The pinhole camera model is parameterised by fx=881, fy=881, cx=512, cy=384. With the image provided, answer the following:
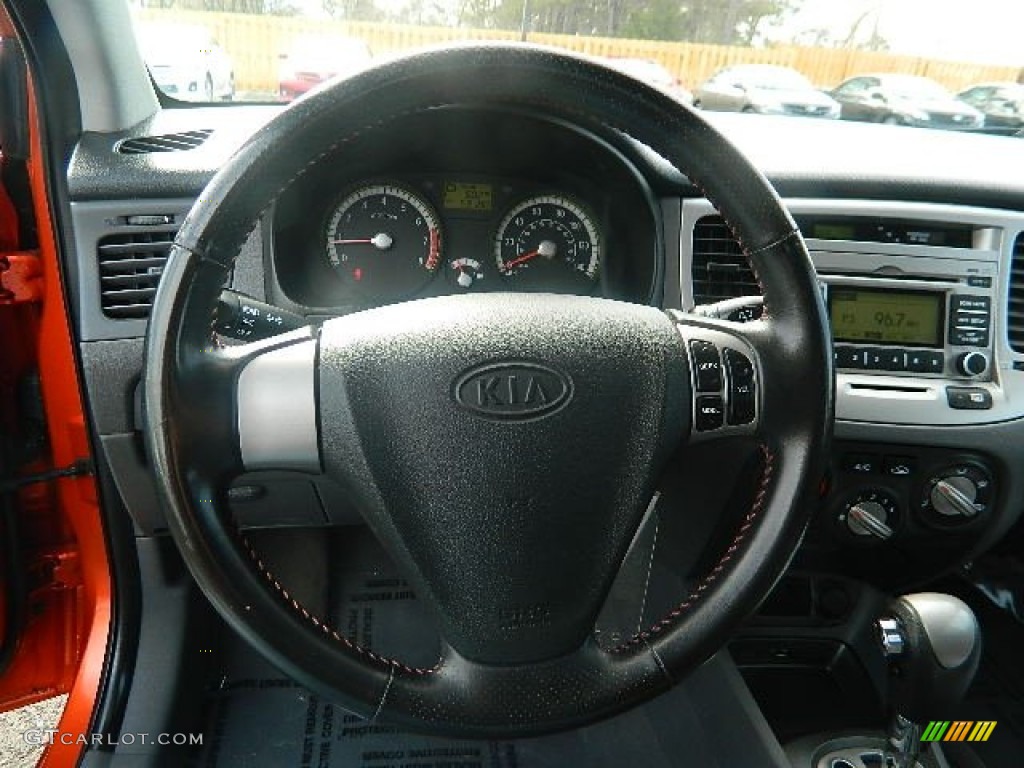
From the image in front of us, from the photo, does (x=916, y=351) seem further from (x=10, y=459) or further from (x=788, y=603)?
(x=10, y=459)

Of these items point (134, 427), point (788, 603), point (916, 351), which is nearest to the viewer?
point (134, 427)

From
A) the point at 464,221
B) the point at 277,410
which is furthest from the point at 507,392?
the point at 464,221

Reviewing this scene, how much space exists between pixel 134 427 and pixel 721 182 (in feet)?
3.37

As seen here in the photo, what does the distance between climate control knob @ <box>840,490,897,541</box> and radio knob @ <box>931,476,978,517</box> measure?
8cm

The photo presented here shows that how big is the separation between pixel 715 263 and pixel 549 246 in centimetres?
30

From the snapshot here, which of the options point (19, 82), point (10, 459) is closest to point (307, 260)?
point (19, 82)

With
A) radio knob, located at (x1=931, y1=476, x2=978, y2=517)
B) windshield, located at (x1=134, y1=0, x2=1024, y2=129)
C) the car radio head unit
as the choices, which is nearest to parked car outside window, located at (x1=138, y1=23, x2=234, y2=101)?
windshield, located at (x1=134, y1=0, x2=1024, y2=129)

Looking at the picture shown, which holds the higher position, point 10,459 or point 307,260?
point 307,260

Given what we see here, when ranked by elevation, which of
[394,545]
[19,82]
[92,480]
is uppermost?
[19,82]

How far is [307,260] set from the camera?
1569 millimetres

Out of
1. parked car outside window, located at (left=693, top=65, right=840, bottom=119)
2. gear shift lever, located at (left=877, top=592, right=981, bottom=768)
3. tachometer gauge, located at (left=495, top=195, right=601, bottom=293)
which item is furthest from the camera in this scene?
parked car outside window, located at (left=693, top=65, right=840, bottom=119)

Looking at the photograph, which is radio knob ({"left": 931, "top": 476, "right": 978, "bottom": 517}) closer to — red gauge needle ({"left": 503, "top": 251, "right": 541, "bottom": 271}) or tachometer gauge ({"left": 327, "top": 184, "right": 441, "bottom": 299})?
red gauge needle ({"left": 503, "top": 251, "right": 541, "bottom": 271})

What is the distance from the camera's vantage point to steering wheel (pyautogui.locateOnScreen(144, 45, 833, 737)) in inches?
34.1

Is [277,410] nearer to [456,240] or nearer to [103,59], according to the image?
[456,240]
